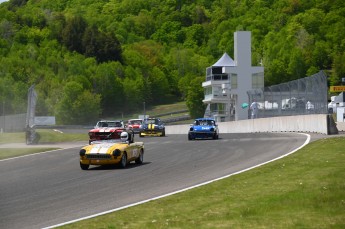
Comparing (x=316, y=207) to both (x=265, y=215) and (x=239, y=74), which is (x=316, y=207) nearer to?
(x=265, y=215)

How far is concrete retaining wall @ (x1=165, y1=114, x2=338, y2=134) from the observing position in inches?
1596

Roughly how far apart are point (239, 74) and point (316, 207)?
95.7 m

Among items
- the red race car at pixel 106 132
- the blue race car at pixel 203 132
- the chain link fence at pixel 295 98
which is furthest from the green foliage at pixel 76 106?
the red race car at pixel 106 132

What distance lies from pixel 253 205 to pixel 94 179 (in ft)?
26.4

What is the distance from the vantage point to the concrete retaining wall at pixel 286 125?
4053 cm

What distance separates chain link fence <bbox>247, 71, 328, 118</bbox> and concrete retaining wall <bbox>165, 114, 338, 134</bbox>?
0.57 m

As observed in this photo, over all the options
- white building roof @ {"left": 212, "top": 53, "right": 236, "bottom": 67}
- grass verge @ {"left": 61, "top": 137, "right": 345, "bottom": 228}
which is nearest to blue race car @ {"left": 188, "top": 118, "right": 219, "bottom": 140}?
grass verge @ {"left": 61, "top": 137, "right": 345, "bottom": 228}

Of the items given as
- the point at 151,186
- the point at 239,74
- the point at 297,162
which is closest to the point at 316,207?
the point at 151,186

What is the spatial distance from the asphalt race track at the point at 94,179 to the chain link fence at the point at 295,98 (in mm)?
11669

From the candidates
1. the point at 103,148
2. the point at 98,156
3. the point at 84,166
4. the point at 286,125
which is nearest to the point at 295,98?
the point at 286,125

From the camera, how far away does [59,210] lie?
1514 cm

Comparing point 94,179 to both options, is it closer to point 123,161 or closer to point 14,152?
point 123,161

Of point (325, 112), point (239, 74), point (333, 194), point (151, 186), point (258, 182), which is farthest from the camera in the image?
point (239, 74)

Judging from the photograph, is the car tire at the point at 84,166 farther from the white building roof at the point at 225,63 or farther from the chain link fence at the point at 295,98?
the white building roof at the point at 225,63
